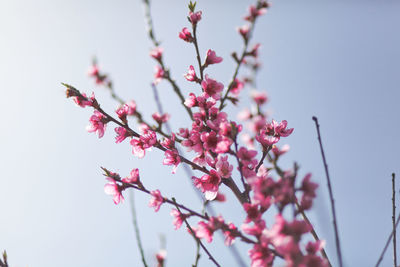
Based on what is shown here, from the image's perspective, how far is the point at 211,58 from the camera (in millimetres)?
2391

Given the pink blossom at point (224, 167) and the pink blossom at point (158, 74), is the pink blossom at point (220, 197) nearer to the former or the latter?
the pink blossom at point (224, 167)

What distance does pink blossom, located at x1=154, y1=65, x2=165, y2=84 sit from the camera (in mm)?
2498

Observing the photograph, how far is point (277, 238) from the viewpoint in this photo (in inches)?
45.4

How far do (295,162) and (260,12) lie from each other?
1721mm

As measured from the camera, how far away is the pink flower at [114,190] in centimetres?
208

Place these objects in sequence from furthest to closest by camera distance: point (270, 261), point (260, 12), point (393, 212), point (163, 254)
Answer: point (260, 12) → point (393, 212) → point (163, 254) → point (270, 261)

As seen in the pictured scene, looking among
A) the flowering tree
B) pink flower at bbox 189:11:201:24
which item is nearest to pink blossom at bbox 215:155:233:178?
the flowering tree

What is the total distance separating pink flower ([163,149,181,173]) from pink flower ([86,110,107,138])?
0.56 metres

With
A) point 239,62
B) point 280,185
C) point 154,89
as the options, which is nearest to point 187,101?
point 154,89

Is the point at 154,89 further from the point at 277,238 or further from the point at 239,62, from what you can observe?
the point at 277,238

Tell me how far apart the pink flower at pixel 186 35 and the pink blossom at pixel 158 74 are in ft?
1.01

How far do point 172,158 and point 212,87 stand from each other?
594mm

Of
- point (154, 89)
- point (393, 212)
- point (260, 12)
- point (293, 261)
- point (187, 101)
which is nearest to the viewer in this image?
point (293, 261)

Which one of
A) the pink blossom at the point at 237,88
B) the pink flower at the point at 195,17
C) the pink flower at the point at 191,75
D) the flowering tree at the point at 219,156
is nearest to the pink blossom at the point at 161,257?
the flowering tree at the point at 219,156
